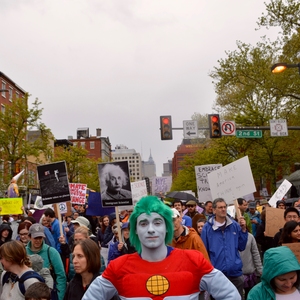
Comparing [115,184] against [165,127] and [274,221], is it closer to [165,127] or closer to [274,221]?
[274,221]

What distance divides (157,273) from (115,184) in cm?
451

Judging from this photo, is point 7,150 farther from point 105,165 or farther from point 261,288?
point 261,288

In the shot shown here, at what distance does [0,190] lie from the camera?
37594 mm

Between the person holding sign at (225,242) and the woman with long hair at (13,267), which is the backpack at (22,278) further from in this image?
the person holding sign at (225,242)

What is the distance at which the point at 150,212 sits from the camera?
3049 mm

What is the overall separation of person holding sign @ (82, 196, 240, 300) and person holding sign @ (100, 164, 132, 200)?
4.18m

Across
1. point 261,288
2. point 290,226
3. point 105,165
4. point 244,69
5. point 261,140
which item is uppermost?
point 244,69

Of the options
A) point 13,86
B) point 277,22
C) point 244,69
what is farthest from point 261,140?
point 13,86

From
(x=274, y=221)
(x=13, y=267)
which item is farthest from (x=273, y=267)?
(x=274, y=221)

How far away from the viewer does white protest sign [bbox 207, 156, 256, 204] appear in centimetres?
739

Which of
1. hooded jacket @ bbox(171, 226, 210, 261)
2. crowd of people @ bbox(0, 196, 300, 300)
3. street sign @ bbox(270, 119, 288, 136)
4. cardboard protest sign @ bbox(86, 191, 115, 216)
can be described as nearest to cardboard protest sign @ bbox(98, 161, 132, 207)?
crowd of people @ bbox(0, 196, 300, 300)

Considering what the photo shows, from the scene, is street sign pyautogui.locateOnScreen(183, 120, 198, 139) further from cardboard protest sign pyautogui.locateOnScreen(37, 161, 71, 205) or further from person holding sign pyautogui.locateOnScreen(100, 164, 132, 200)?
person holding sign pyautogui.locateOnScreen(100, 164, 132, 200)

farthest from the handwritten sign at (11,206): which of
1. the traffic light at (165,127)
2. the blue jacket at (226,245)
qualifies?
the blue jacket at (226,245)

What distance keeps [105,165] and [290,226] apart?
3.15 metres
